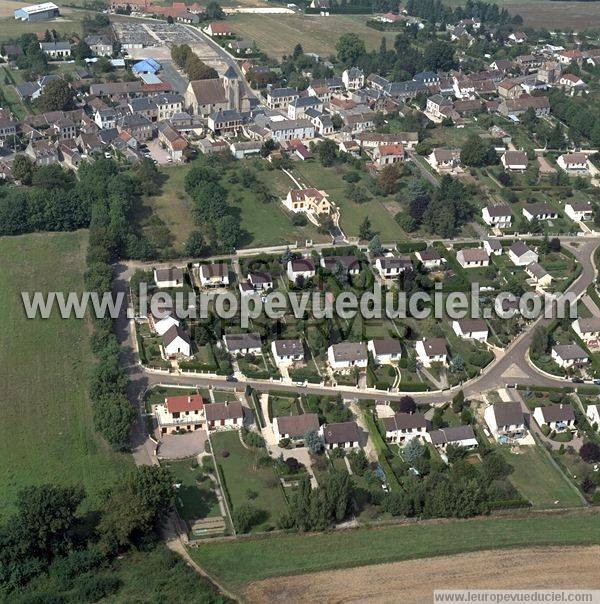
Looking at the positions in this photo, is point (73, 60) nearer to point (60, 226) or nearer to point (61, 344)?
point (60, 226)

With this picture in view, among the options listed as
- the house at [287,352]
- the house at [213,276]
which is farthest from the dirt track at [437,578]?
the house at [213,276]

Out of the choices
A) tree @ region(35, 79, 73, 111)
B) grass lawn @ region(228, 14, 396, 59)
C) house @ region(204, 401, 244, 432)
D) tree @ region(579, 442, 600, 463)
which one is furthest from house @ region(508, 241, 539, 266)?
grass lawn @ region(228, 14, 396, 59)

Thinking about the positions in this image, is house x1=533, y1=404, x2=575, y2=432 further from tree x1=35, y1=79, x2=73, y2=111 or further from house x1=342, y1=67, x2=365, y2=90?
house x1=342, y1=67, x2=365, y2=90

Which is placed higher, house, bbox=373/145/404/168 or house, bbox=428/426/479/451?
house, bbox=373/145/404/168

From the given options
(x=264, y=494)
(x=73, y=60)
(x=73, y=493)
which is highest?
(x=73, y=60)

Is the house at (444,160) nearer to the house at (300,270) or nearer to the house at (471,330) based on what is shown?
the house at (300,270)

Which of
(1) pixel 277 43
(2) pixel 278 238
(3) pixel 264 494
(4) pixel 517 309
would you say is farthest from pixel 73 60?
(3) pixel 264 494
